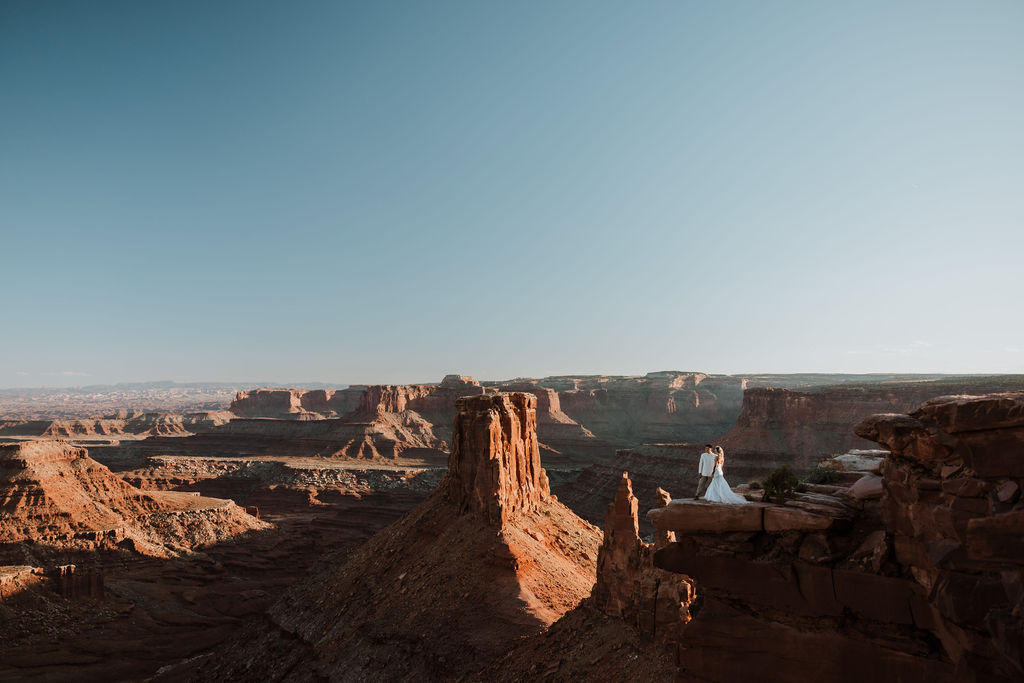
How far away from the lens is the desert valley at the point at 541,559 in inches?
220

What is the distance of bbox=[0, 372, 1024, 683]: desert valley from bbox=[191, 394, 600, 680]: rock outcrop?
0.11m

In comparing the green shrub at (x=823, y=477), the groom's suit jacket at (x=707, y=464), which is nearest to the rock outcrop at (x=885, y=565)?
the green shrub at (x=823, y=477)

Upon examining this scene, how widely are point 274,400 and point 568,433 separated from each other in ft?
351

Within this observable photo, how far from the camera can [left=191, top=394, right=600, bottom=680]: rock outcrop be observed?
21375 mm

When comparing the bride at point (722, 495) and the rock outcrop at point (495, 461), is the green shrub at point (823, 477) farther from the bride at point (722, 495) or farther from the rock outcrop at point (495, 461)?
the rock outcrop at point (495, 461)

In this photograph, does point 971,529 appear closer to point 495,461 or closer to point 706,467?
point 706,467

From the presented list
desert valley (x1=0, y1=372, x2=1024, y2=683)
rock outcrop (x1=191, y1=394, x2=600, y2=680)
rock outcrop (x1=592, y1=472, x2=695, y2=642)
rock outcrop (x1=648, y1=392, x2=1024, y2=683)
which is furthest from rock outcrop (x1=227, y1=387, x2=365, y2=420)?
rock outcrop (x1=648, y1=392, x2=1024, y2=683)

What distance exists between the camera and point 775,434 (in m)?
80.3

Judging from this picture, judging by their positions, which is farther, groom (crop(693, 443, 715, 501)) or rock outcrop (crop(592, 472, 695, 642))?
rock outcrop (crop(592, 472, 695, 642))

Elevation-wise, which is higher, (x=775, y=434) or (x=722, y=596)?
(x=722, y=596)

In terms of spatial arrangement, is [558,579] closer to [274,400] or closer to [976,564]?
[976,564]

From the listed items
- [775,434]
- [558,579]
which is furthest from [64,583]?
[775,434]

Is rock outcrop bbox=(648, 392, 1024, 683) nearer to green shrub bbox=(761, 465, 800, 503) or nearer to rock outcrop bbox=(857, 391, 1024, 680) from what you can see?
rock outcrop bbox=(857, 391, 1024, 680)

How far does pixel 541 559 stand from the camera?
2552 cm
